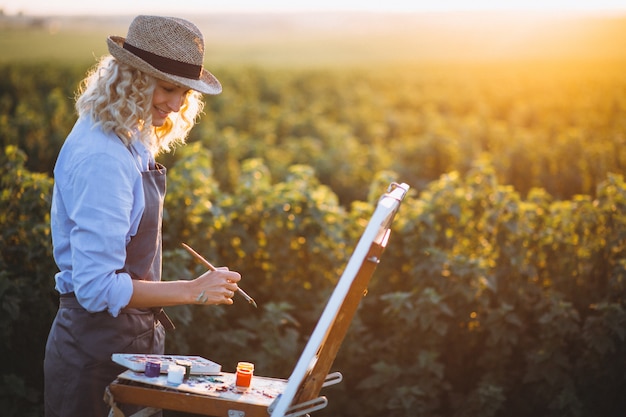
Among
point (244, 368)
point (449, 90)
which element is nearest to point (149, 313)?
point (244, 368)

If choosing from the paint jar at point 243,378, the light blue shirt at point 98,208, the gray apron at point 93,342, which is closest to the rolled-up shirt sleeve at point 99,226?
the light blue shirt at point 98,208

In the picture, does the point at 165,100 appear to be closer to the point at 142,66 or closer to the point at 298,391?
the point at 142,66

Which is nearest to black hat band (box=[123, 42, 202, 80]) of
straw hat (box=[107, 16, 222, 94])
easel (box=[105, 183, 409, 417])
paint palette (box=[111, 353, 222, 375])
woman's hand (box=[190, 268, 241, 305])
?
straw hat (box=[107, 16, 222, 94])

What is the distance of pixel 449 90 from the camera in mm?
21812

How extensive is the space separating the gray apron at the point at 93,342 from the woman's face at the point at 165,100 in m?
0.17

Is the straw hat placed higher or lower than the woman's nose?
higher

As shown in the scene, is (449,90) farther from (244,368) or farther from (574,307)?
(244,368)

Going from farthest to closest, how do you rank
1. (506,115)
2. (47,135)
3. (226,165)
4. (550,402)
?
(506,115), (47,135), (226,165), (550,402)

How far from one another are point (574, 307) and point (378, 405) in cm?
139

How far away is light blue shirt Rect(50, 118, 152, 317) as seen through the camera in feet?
6.48

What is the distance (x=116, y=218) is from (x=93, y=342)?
446 mm

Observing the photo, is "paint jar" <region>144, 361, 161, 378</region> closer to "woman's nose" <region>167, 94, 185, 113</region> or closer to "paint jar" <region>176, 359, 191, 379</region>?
"paint jar" <region>176, 359, 191, 379</region>

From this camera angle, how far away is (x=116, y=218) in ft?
6.52

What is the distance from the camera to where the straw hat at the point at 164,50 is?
2131mm
